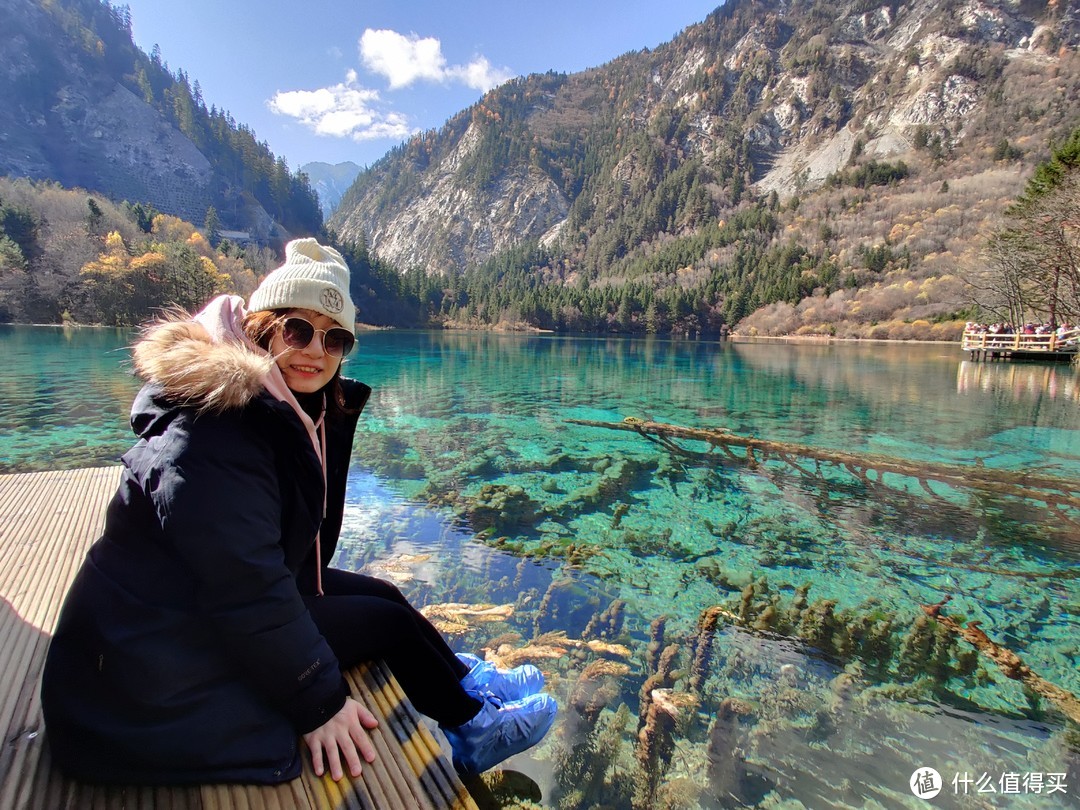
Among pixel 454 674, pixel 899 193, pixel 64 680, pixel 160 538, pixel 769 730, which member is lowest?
pixel 769 730

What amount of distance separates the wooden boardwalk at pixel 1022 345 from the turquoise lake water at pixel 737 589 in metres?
19.8

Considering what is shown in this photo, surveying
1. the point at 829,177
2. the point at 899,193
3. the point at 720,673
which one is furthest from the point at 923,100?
the point at 720,673

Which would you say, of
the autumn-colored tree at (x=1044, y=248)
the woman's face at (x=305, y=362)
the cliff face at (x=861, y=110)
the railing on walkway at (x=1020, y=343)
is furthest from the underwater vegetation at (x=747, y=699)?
the cliff face at (x=861, y=110)

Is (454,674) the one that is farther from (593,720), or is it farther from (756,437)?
(756,437)

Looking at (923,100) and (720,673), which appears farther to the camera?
(923,100)

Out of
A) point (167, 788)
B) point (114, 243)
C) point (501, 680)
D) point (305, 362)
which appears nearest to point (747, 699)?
point (501, 680)

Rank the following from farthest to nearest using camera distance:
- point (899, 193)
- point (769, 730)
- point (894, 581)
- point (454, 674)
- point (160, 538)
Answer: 1. point (899, 193)
2. point (894, 581)
3. point (769, 730)
4. point (454, 674)
5. point (160, 538)

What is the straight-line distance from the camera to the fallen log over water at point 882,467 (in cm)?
868

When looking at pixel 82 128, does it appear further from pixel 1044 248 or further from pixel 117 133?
pixel 1044 248

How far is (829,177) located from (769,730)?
16972 centimetres

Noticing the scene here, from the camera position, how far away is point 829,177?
14025cm

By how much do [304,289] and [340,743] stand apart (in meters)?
1.81

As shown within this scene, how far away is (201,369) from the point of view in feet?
5.62

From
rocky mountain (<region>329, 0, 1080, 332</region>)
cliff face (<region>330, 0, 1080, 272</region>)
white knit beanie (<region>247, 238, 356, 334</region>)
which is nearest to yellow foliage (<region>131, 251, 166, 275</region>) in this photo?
white knit beanie (<region>247, 238, 356, 334</region>)
